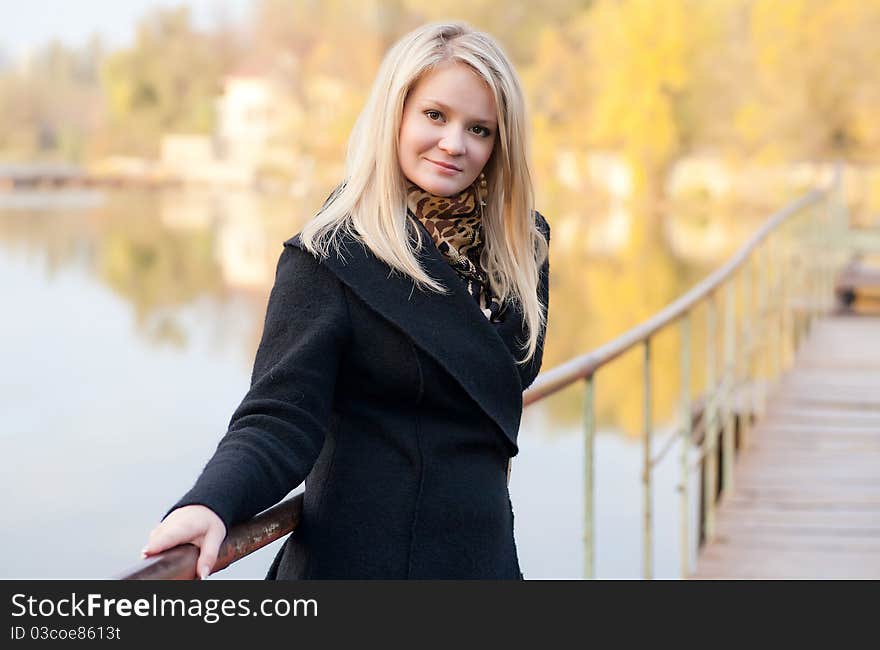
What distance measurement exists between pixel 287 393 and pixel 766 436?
367cm

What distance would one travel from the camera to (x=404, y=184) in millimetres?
1244

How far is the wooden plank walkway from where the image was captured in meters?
3.27

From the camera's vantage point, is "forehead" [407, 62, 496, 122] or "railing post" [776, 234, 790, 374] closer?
"forehead" [407, 62, 496, 122]

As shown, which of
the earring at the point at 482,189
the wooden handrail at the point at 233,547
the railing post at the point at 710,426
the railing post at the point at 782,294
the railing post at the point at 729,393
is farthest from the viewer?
the railing post at the point at 782,294

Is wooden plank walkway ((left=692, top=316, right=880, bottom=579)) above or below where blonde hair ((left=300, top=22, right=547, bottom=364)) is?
below

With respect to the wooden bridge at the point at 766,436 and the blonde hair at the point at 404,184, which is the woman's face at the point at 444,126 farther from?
the wooden bridge at the point at 766,436

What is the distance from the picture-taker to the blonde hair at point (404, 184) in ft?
3.89

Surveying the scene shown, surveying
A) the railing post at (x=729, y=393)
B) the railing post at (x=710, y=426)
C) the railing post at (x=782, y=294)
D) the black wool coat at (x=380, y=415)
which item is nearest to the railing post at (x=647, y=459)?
the railing post at (x=710, y=426)

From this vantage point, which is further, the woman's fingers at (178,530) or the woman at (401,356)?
the woman at (401,356)

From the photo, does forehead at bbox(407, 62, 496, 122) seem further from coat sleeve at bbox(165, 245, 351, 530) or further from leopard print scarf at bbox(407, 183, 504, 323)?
coat sleeve at bbox(165, 245, 351, 530)

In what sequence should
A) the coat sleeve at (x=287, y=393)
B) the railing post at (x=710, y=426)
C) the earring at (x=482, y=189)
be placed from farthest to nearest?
1. the railing post at (x=710, y=426)
2. the earring at (x=482, y=189)
3. the coat sleeve at (x=287, y=393)

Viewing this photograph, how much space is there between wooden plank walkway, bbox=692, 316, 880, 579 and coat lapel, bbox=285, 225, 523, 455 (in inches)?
81.4

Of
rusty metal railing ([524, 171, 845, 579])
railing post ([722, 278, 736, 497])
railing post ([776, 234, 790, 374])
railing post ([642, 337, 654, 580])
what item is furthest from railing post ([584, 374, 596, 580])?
railing post ([776, 234, 790, 374])

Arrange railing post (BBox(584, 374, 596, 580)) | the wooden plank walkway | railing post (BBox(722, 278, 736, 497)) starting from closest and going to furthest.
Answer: railing post (BBox(584, 374, 596, 580)) < the wooden plank walkway < railing post (BBox(722, 278, 736, 497))
